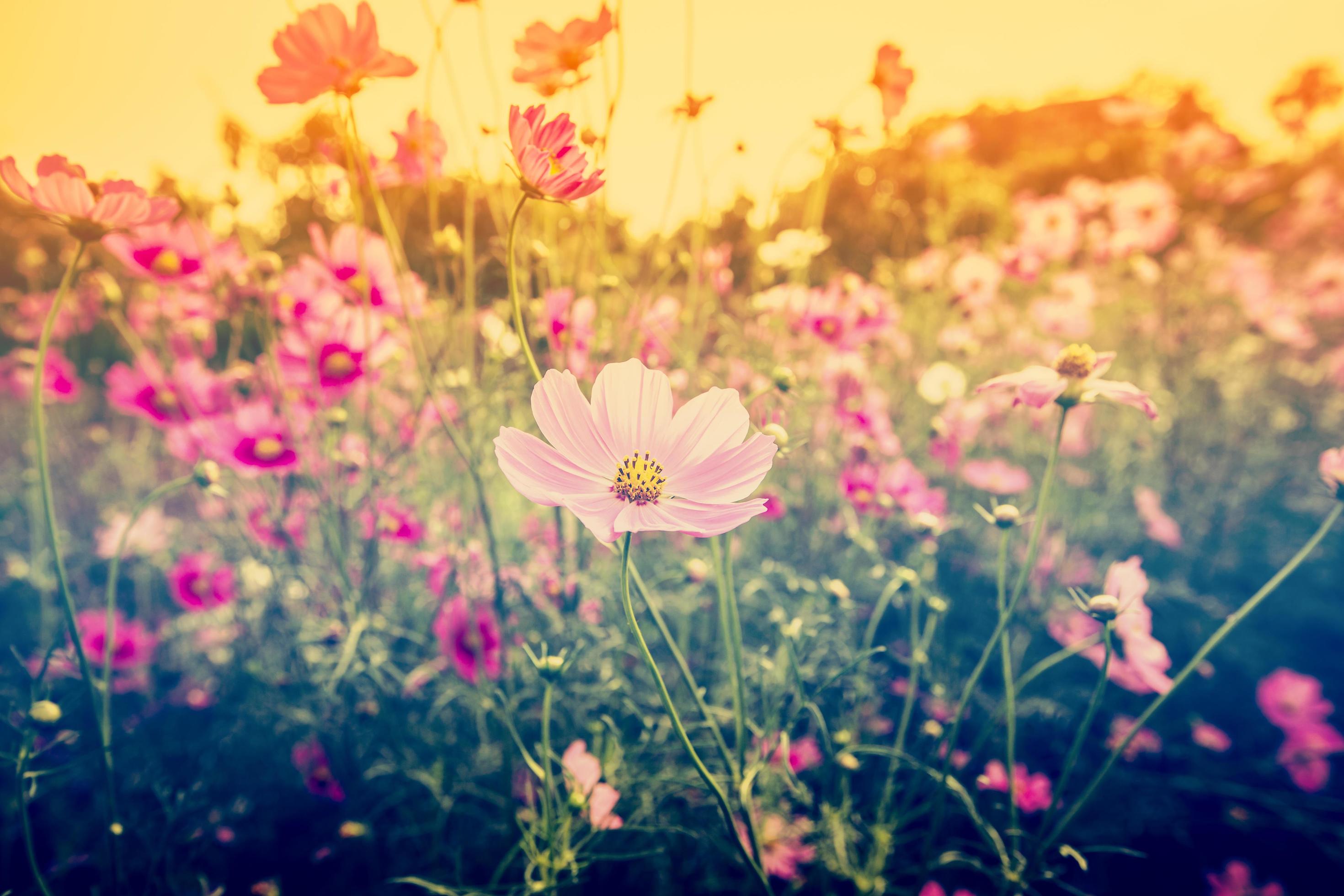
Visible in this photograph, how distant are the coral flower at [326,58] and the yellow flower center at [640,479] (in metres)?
0.38

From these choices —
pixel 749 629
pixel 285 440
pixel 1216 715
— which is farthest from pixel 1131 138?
pixel 285 440

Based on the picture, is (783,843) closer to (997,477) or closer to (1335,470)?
(1335,470)

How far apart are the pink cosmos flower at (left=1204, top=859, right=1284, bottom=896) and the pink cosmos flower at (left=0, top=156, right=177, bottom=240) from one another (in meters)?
1.53

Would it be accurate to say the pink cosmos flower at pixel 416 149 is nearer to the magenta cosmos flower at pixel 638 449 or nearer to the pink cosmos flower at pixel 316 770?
the magenta cosmos flower at pixel 638 449

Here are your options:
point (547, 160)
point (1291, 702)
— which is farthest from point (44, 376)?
point (1291, 702)

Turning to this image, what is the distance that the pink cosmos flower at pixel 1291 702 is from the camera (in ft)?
3.60

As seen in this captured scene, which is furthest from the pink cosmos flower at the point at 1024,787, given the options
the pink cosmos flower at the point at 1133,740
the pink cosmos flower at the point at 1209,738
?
the pink cosmos flower at the point at 1209,738

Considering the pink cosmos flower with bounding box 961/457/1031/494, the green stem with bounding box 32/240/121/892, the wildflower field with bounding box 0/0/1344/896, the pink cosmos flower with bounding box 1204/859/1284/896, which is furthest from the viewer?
the pink cosmos flower with bounding box 961/457/1031/494

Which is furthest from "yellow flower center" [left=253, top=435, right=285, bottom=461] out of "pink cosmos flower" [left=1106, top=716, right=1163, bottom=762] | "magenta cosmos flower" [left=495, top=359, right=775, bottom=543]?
"pink cosmos flower" [left=1106, top=716, right=1163, bottom=762]

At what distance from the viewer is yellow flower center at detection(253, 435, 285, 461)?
77 cm

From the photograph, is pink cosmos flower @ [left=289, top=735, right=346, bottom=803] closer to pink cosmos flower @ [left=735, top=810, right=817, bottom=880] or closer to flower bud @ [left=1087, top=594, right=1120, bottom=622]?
pink cosmos flower @ [left=735, top=810, right=817, bottom=880]

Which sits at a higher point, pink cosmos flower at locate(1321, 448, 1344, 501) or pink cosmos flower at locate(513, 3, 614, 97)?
pink cosmos flower at locate(513, 3, 614, 97)

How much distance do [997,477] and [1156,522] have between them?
36 centimetres

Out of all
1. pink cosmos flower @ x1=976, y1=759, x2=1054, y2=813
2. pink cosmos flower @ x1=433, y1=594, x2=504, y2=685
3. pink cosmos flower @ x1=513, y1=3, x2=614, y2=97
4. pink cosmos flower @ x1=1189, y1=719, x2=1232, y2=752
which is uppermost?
pink cosmos flower @ x1=513, y1=3, x2=614, y2=97
